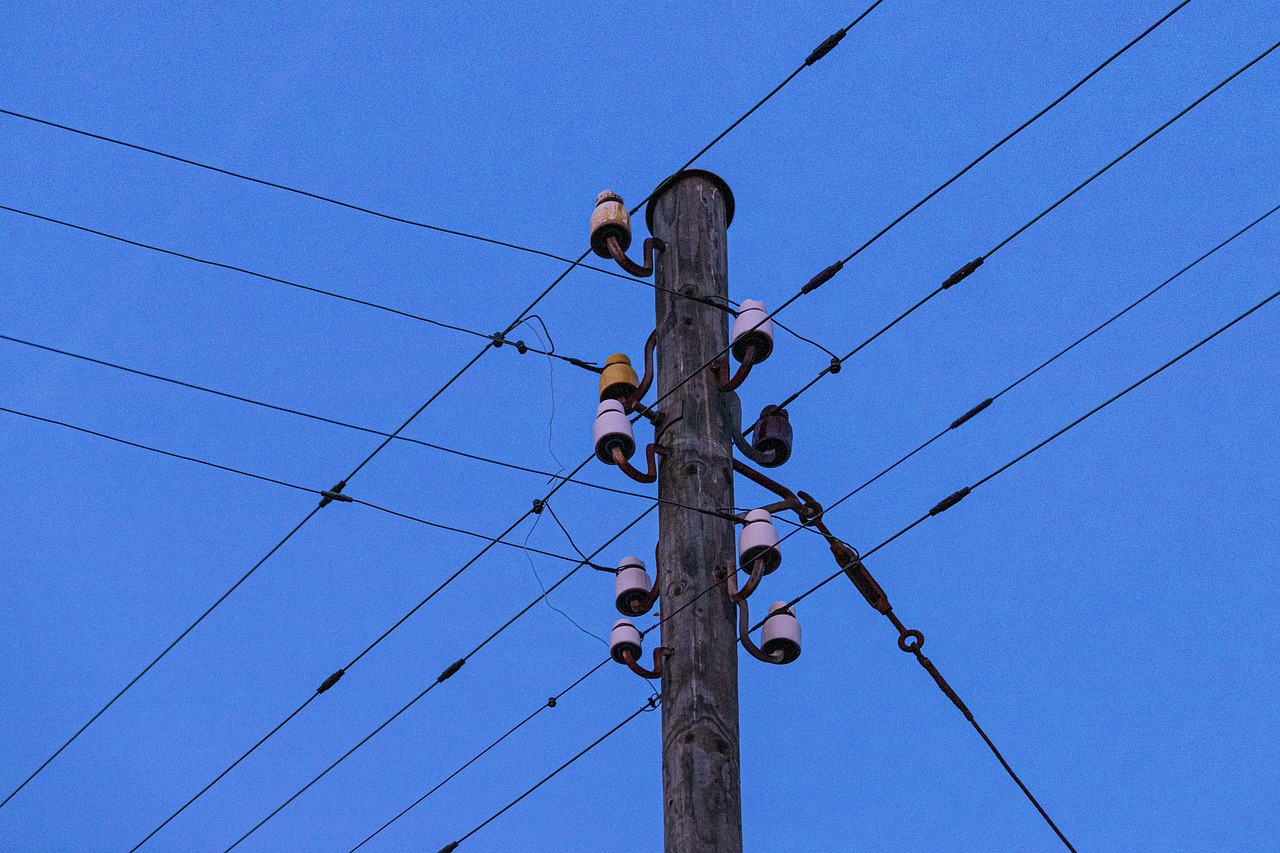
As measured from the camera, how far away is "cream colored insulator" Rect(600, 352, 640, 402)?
8.15 m

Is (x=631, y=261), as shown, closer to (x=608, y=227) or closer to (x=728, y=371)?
(x=608, y=227)

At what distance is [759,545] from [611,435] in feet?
3.17

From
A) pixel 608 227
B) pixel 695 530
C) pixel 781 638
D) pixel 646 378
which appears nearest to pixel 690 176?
pixel 608 227

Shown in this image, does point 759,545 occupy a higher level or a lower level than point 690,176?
lower

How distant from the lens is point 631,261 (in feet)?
27.7

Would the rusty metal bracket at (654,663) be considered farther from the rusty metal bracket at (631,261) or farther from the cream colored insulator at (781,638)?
the rusty metal bracket at (631,261)

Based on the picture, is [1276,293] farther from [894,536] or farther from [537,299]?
[537,299]

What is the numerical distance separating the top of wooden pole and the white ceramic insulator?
1190 millimetres

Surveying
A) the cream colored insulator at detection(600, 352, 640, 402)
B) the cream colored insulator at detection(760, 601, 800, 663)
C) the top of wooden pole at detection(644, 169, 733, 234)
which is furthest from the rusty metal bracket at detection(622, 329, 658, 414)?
the cream colored insulator at detection(760, 601, 800, 663)

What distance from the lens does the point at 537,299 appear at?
8.95 metres

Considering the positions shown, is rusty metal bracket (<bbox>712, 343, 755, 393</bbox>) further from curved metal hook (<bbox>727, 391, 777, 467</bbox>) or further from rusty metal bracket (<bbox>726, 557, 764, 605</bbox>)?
rusty metal bracket (<bbox>726, 557, 764, 605</bbox>)

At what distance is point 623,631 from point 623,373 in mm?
1277

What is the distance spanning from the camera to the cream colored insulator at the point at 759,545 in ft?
24.2

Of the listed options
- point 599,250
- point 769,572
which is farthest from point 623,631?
point 599,250
